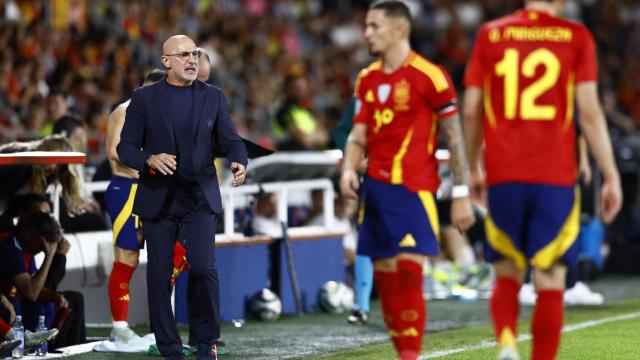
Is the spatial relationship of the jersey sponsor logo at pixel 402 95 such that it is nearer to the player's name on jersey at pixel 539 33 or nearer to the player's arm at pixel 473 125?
the player's arm at pixel 473 125

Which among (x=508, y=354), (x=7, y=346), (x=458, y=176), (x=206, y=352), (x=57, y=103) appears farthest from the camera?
(x=57, y=103)

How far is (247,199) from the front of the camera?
1257 centimetres

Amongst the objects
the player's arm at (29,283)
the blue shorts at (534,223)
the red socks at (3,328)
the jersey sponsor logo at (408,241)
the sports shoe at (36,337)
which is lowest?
the sports shoe at (36,337)

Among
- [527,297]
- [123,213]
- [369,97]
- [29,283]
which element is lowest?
[527,297]

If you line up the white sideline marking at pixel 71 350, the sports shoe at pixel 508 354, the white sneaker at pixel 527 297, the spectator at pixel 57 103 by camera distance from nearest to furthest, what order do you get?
the sports shoe at pixel 508 354
the white sideline marking at pixel 71 350
the spectator at pixel 57 103
the white sneaker at pixel 527 297

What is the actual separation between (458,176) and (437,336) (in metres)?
3.64

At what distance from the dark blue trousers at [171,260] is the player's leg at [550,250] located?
7.70ft

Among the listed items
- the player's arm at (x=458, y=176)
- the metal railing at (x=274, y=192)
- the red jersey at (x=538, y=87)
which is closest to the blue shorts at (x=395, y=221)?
the player's arm at (x=458, y=176)

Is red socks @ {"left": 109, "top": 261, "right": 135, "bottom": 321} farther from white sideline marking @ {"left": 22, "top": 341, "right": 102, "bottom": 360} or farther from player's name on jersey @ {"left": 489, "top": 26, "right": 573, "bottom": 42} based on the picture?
player's name on jersey @ {"left": 489, "top": 26, "right": 573, "bottom": 42}

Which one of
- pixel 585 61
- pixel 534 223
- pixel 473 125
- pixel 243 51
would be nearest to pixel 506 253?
pixel 534 223

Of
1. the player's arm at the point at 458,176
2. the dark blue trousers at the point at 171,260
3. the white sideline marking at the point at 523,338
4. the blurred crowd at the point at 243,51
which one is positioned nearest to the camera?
the player's arm at the point at 458,176

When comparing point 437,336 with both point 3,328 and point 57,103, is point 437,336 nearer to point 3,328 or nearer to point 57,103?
point 3,328

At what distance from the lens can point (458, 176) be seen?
7090 mm

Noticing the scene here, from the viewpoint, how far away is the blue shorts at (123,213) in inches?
373
